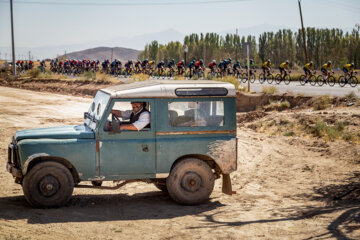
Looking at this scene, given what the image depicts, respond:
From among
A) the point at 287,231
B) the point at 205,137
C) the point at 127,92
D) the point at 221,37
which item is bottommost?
the point at 287,231

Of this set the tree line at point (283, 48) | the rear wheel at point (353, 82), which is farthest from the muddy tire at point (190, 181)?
the tree line at point (283, 48)

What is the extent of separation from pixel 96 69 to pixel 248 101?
34.2 metres

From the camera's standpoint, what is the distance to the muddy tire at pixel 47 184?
26.6 ft

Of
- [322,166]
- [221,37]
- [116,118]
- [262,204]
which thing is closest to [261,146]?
[322,166]

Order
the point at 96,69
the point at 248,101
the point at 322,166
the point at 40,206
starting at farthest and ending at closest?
1. the point at 96,69
2. the point at 248,101
3. the point at 322,166
4. the point at 40,206

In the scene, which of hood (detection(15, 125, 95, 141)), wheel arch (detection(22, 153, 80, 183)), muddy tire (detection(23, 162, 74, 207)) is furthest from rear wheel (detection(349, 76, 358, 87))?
muddy tire (detection(23, 162, 74, 207))

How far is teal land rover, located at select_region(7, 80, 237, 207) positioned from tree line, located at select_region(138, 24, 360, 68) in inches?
2289

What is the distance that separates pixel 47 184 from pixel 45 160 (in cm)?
42

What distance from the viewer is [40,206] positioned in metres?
8.20

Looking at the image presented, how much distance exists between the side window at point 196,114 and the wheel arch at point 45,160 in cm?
189

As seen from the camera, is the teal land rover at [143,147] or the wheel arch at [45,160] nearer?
the wheel arch at [45,160]

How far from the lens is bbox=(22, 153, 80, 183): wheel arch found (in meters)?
8.03

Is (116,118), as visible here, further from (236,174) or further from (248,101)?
(248,101)

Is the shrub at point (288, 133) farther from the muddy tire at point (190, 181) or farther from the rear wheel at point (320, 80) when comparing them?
the rear wheel at point (320, 80)
